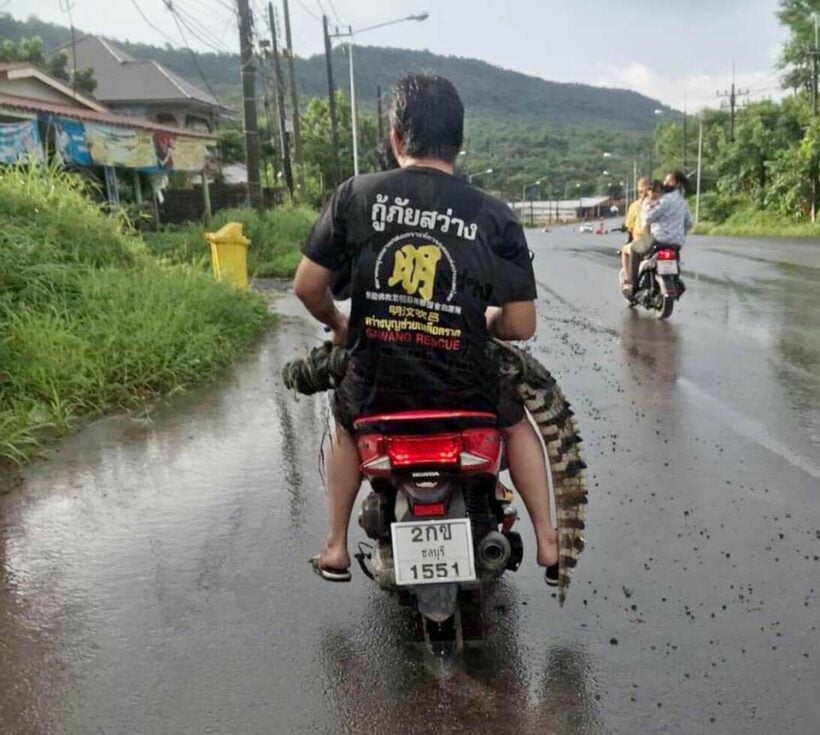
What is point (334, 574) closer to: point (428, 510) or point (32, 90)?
point (428, 510)

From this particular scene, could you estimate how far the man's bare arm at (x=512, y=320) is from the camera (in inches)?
122

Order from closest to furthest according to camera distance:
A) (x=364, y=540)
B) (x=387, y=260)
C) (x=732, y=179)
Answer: (x=387, y=260) → (x=364, y=540) → (x=732, y=179)

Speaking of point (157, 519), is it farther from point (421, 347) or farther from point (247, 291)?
point (247, 291)

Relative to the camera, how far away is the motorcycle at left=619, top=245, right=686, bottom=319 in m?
10.3

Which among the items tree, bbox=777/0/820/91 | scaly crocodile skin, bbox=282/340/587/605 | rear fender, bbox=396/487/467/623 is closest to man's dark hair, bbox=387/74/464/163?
scaly crocodile skin, bbox=282/340/587/605

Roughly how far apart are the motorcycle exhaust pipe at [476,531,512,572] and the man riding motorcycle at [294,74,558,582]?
45 cm

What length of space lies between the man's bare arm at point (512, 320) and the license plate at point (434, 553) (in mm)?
684

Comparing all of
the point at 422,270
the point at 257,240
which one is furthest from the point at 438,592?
the point at 257,240

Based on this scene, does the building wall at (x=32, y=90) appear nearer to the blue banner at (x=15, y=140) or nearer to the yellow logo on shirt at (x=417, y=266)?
the blue banner at (x=15, y=140)

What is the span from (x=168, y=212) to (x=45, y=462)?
2104 cm

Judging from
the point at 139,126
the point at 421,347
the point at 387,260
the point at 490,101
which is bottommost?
the point at 421,347

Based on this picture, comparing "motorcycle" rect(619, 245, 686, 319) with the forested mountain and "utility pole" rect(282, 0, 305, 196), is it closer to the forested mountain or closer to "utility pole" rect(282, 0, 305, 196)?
"utility pole" rect(282, 0, 305, 196)

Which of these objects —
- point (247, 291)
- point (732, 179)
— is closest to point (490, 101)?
point (732, 179)

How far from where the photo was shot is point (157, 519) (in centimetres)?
467
